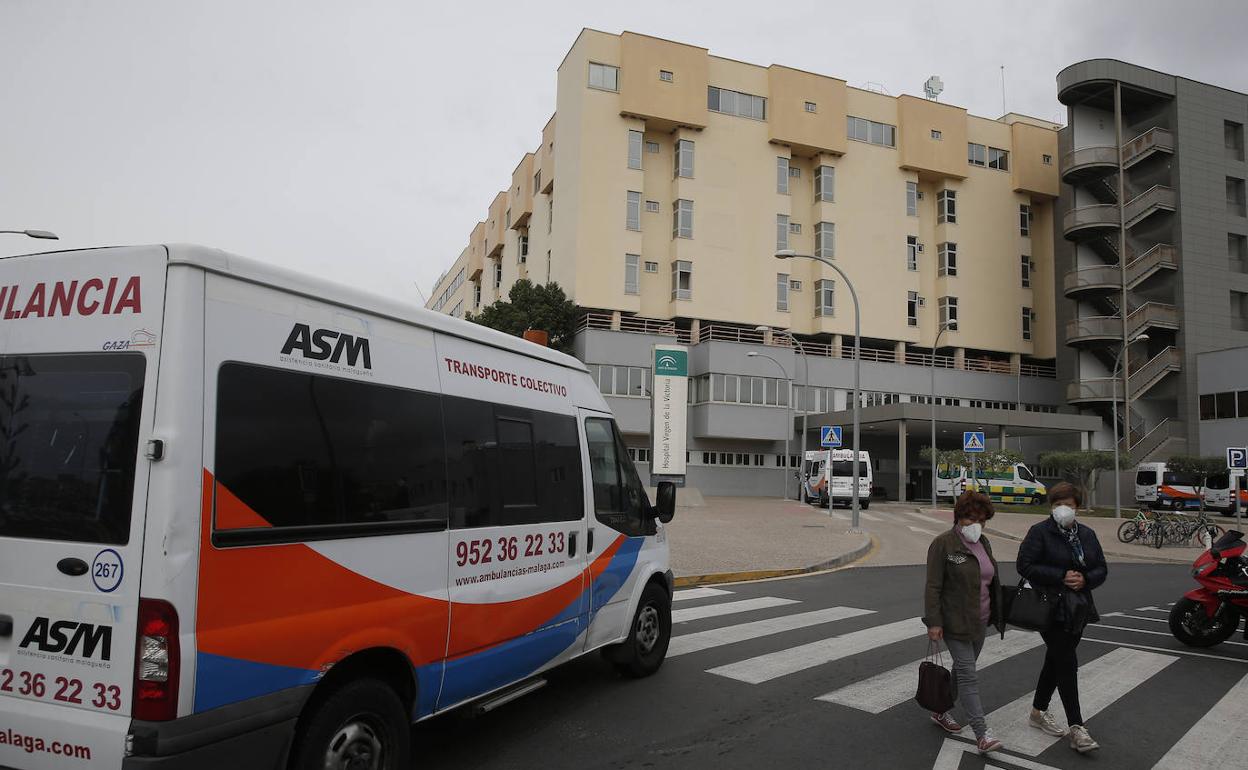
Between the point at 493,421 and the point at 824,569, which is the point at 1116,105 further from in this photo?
the point at 493,421

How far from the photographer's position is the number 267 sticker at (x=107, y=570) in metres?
3.06

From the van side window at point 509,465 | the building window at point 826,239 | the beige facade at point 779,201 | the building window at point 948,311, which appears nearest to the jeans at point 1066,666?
the van side window at point 509,465

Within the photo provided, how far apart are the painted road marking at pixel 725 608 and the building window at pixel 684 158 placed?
41049mm

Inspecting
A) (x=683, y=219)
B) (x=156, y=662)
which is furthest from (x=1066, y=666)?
(x=683, y=219)

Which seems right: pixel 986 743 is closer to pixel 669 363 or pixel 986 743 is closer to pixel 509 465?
pixel 509 465

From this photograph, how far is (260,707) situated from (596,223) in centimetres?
4552

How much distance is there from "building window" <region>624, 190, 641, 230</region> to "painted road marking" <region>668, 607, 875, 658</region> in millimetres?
39893

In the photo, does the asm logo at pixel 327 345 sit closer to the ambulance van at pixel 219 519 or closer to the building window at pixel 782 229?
the ambulance van at pixel 219 519

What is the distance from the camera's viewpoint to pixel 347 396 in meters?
3.83

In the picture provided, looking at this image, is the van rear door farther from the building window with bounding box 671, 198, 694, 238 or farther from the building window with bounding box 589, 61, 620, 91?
the building window with bounding box 589, 61, 620, 91

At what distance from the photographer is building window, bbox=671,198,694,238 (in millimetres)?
48969

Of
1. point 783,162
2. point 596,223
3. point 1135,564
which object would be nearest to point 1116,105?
point 783,162

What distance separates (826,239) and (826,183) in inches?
141

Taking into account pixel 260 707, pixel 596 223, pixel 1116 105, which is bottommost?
pixel 260 707
